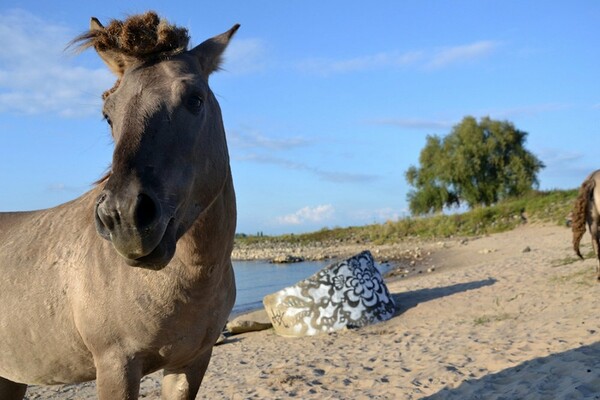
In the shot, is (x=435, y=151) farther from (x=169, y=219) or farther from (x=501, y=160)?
(x=169, y=219)

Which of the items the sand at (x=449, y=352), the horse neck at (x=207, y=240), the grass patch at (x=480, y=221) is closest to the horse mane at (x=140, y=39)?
the horse neck at (x=207, y=240)

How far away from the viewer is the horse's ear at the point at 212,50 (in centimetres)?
304

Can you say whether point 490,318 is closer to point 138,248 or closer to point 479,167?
point 138,248

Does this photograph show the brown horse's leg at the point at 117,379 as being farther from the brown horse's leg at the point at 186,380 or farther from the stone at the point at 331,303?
the stone at the point at 331,303

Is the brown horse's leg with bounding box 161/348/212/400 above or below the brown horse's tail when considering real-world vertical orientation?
below

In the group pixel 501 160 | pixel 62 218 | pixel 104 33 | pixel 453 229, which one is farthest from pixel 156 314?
pixel 501 160

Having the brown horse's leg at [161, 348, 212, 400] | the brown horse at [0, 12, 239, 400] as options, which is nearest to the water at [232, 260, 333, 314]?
the brown horse's leg at [161, 348, 212, 400]

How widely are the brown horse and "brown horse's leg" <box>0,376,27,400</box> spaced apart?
0.65 metres

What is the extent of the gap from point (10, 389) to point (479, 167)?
3878cm

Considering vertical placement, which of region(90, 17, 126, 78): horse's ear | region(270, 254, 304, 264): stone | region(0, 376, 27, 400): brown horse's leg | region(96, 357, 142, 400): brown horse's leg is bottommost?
region(270, 254, 304, 264): stone

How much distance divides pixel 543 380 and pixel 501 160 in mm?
37315

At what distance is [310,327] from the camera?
30.1 ft

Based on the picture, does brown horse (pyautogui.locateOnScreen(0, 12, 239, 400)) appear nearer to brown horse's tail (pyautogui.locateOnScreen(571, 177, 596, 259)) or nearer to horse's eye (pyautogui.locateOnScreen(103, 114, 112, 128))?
horse's eye (pyautogui.locateOnScreen(103, 114, 112, 128))

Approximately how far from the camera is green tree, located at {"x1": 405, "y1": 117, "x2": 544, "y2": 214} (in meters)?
39.3
